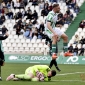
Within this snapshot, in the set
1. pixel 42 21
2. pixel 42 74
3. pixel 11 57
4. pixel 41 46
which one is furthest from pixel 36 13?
pixel 42 74

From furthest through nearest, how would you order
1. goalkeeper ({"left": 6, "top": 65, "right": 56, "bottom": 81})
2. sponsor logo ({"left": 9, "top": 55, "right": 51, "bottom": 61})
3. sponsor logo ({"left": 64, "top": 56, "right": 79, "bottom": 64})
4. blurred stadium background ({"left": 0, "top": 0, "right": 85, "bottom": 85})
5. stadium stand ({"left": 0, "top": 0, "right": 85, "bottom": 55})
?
stadium stand ({"left": 0, "top": 0, "right": 85, "bottom": 55}), blurred stadium background ({"left": 0, "top": 0, "right": 85, "bottom": 85}), sponsor logo ({"left": 9, "top": 55, "right": 51, "bottom": 61}), sponsor logo ({"left": 64, "top": 56, "right": 79, "bottom": 64}), goalkeeper ({"left": 6, "top": 65, "right": 56, "bottom": 81})

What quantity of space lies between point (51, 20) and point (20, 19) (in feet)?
65.1

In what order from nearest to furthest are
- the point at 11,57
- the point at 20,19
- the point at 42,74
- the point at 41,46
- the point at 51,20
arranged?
the point at 42,74
the point at 51,20
the point at 11,57
the point at 41,46
the point at 20,19

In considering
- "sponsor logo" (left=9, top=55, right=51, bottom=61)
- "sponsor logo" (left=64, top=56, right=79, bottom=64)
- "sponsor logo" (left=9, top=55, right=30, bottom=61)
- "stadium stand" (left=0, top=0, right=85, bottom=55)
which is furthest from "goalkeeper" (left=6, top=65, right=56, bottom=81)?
"stadium stand" (left=0, top=0, right=85, bottom=55)

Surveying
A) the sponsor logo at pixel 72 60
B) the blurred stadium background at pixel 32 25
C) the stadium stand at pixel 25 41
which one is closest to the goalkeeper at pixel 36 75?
the sponsor logo at pixel 72 60

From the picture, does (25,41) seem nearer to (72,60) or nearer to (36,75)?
(72,60)

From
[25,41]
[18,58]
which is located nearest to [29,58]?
[18,58]

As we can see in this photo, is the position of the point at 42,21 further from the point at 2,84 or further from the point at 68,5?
the point at 2,84

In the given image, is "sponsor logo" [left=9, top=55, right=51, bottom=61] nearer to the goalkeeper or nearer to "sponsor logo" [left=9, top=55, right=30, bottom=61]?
"sponsor logo" [left=9, top=55, right=30, bottom=61]

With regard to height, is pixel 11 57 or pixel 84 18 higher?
pixel 84 18

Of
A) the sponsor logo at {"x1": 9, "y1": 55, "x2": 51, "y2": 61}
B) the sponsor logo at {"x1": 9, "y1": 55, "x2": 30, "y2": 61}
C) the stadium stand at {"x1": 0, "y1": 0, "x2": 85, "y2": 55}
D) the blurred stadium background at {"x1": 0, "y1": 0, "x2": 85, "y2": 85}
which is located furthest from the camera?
the stadium stand at {"x1": 0, "y1": 0, "x2": 85, "y2": 55}

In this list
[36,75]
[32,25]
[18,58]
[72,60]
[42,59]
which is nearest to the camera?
[36,75]

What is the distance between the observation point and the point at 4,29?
1457 inches

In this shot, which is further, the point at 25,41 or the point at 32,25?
the point at 32,25
